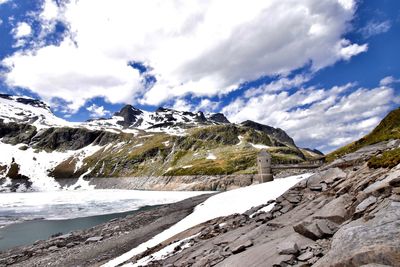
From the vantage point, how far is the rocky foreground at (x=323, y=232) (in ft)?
36.5

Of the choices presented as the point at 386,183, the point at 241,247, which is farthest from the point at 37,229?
the point at 386,183

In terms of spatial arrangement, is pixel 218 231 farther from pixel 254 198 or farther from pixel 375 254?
pixel 375 254

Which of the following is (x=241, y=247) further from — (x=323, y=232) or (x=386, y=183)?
(x=386, y=183)

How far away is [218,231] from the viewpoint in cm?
2755

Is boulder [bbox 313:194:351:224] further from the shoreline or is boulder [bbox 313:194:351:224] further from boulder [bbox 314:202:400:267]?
the shoreline

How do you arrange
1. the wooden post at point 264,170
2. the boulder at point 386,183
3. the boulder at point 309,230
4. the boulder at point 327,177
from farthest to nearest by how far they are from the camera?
the wooden post at point 264,170 → the boulder at point 327,177 → the boulder at point 309,230 → the boulder at point 386,183

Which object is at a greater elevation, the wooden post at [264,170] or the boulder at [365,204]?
the wooden post at [264,170]

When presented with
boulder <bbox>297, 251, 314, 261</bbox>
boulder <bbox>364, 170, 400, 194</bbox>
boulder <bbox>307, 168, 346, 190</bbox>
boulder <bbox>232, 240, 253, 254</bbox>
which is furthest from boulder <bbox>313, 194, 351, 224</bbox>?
boulder <bbox>307, 168, 346, 190</bbox>

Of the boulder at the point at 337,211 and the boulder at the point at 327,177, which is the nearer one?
the boulder at the point at 337,211

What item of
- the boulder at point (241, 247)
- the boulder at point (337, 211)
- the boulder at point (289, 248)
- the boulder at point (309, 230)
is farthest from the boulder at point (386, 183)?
the boulder at point (241, 247)

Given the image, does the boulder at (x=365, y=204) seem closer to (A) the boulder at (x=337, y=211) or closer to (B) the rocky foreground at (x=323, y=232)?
(B) the rocky foreground at (x=323, y=232)

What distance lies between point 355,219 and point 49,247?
46735 millimetres

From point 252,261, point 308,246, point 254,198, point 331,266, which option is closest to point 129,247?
point 254,198

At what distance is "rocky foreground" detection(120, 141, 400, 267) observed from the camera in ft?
36.5
